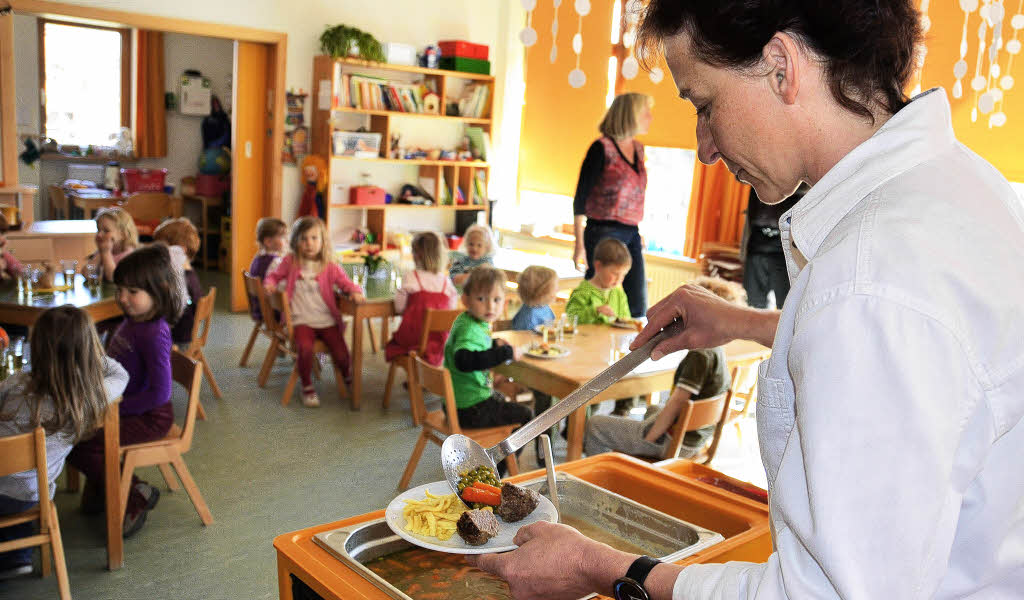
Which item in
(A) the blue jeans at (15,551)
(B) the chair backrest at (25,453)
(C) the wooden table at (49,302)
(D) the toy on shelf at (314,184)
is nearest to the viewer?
(B) the chair backrest at (25,453)

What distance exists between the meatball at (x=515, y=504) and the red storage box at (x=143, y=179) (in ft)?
29.5

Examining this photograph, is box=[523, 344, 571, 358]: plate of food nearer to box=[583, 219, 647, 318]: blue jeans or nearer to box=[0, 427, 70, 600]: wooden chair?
box=[583, 219, 647, 318]: blue jeans

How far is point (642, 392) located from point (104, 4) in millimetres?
4847

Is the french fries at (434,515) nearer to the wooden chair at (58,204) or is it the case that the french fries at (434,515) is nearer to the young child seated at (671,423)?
the young child seated at (671,423)

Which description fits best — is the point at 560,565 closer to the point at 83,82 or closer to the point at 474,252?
the point at 474,252

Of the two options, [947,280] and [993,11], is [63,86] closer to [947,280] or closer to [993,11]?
[993,11]

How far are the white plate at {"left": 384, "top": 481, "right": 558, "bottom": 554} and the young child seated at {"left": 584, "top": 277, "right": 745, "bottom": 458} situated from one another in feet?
5.82

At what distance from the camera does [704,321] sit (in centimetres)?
144

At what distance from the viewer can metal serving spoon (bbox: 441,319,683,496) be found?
135 centimetres

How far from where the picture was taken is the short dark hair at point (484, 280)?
384cm

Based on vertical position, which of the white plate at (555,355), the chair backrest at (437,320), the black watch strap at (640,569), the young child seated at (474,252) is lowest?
→ the chair backrest at (437,320)

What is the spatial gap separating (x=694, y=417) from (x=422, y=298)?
85.4 inches

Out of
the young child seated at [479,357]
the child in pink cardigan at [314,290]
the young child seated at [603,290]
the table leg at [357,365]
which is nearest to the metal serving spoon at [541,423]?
the young child seated at [479,357]

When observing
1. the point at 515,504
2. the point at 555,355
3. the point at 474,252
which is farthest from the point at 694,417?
the point at 474,252
